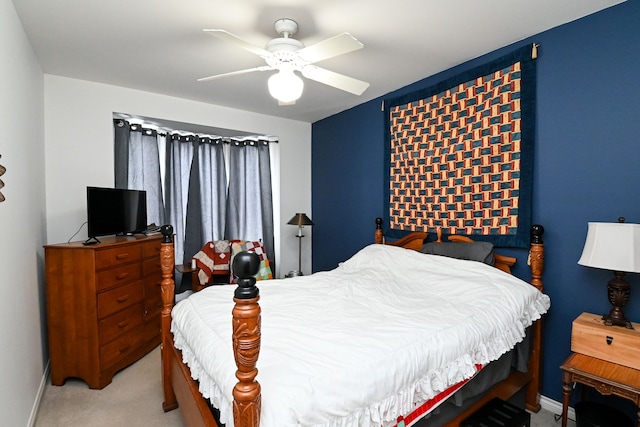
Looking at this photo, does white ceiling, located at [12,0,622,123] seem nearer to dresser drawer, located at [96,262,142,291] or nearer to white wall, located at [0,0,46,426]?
white wall, located at [0,0,46,426]

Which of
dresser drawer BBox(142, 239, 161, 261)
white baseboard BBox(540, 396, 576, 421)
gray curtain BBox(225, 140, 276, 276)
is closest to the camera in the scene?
white baseboard BBox(540, 396, 576, 421)

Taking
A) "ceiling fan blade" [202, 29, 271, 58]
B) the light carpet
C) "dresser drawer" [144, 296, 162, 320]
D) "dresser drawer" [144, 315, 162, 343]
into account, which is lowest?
the light carpet

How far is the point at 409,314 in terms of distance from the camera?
71.0 inches

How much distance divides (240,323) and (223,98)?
3291 mm

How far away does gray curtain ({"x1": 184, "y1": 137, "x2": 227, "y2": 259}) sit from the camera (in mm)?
4055

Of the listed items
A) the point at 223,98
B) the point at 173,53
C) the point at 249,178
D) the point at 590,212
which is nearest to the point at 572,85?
the point at 590,212

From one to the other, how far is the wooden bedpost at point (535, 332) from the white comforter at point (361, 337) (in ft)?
0.52

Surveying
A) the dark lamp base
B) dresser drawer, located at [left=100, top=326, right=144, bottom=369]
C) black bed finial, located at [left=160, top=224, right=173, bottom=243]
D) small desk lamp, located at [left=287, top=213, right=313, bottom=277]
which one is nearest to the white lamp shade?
the dark lamp base

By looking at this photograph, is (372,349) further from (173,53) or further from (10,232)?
(173,53)

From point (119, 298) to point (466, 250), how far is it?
2.88 metres

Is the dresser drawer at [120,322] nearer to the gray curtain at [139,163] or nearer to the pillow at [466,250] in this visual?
the gray curtain at [139,163]

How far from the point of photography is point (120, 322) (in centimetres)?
273

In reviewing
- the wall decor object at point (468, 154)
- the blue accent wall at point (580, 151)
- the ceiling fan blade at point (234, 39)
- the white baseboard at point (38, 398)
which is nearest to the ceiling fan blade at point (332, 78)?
the ceiling fan blade at point (234, 39)

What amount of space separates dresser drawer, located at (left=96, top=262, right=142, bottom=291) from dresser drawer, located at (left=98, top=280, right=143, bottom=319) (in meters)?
0.05
